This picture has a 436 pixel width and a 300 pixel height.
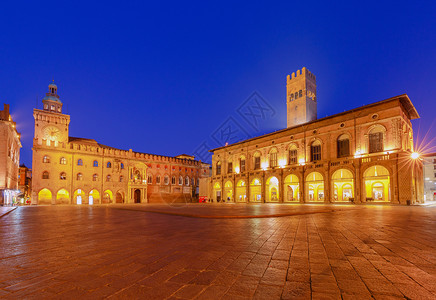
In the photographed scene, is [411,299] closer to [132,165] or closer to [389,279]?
[389,279]

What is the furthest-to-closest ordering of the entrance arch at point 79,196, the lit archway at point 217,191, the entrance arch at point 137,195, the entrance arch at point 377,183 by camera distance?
the lit archway at point 217,191
the entrance arch at point 137,195
the entrance arch at point 79,196
the entrance arch at point 377,183

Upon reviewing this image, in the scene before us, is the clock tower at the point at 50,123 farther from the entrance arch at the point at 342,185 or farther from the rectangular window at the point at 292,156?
the entrance arch at the point at 342,185

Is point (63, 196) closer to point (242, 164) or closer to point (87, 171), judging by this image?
point (87, 171)

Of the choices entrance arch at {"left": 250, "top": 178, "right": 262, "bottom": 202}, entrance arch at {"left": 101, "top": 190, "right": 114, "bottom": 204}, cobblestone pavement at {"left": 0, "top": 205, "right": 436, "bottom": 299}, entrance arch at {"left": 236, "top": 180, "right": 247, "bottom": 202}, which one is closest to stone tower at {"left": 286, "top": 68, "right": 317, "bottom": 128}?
entrance arch at {"left": 250, "top": 178, "right": 262, "bottom": 202}

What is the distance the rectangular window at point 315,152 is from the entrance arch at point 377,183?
252 inches

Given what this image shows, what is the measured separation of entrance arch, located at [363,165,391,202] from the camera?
2659 centimetres

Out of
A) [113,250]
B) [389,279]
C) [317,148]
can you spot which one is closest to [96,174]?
[317,148]

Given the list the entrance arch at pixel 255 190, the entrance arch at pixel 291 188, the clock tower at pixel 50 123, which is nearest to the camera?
the entrance arch at pixel 291 188

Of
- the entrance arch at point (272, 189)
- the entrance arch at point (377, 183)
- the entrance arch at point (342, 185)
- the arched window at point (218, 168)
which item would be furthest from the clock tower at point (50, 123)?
the entrance arch at point (377, 183)

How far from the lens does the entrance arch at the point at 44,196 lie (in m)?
38.5

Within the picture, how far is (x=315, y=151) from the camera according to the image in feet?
109

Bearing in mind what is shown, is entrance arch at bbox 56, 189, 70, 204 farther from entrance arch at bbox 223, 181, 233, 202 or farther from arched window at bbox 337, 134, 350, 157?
arched window at bbox 337, 134, 350, 157

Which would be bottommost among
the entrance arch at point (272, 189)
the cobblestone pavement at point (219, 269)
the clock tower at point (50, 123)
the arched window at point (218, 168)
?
the entrance arch at point (272, 189)

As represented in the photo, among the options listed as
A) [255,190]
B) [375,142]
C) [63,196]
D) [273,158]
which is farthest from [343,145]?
[63,196]
